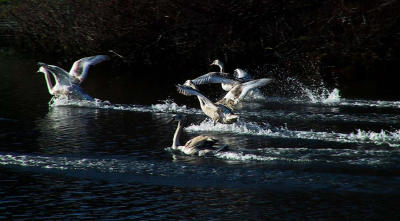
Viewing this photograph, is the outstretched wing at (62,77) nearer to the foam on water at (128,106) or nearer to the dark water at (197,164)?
the foam on water at (128,106)

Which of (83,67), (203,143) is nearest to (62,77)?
(83,67)

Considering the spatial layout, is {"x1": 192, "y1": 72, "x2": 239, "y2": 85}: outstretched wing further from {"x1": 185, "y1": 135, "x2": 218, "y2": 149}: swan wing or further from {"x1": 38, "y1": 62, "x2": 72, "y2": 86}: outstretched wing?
{"x1": 185, "y1": 135, "x2": 218, "y2": 149}: swan wing

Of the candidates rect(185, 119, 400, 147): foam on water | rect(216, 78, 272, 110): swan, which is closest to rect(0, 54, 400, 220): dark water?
rect(185, 119, 400, 147): foam on water

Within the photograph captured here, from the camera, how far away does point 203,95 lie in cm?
1873

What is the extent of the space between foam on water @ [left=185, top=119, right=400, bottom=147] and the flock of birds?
10.0 inches

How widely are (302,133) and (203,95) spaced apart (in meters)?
2.77

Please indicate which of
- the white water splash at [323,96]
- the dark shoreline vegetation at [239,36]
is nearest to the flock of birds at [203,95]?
the white water splash at [323,96]

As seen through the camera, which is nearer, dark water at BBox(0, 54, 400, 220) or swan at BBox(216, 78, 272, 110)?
dark water at BBox(0, 54, 400, 220)

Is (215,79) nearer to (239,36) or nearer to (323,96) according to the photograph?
(323,96)

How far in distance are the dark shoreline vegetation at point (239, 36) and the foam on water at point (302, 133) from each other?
8619mm

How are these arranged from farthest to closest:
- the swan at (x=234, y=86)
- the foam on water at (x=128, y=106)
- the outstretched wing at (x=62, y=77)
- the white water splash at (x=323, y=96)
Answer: the white water splash at (x=323, y=96)
the outstretched wing at (x=62, y=77)
the foam on water at (x=128, y=106)
the swan at (x=234, y=86)

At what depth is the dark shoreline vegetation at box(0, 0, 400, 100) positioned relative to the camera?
28.8 meters

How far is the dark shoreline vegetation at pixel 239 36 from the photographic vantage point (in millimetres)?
28781

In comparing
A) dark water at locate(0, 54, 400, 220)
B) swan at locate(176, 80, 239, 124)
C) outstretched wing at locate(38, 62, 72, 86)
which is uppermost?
outstretched wing at locate(38, 62, 72, 86)
